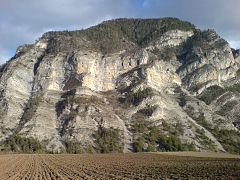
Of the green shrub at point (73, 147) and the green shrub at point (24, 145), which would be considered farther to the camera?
the green shrub at point (73, 147)

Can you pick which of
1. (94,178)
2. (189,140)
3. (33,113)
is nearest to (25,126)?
(33,113)

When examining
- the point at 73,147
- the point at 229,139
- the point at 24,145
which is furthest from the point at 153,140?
the point at 24,145

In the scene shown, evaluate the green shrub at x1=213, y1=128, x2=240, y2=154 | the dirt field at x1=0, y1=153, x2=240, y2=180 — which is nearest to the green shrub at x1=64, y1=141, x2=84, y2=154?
the green shrub at x1=213, y1=128, x2=240, y2=154

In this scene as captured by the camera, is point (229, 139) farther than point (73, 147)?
Yes

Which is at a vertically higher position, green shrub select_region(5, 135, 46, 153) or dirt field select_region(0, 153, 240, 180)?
green shrub select_region(5, 135, 46, 153)

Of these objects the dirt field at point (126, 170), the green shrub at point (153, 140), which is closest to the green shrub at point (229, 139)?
the green shrub at point (153, 140)

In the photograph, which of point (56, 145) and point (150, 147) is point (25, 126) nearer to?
point (56, 145)

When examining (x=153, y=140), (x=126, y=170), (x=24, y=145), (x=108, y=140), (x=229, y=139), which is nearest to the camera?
(x=126, y=170)

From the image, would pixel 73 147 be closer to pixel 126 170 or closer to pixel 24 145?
pixel 24 145

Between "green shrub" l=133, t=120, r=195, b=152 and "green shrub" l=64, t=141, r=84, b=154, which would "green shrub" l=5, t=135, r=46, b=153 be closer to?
"green shrub" l=64, t=141, r=84, b=154

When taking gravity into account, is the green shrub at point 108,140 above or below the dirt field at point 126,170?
above

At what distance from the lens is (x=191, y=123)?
652 ft

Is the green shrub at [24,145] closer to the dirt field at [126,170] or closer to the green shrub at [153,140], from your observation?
the green shrub at [153,140]

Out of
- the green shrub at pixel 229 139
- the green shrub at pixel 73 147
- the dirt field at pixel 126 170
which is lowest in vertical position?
the dirt field at pixel 126 170
